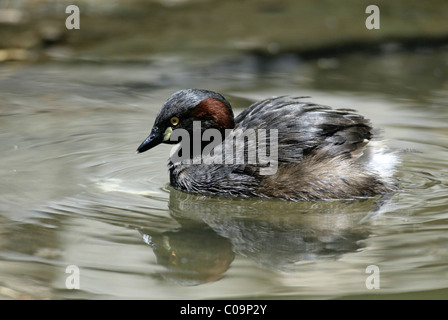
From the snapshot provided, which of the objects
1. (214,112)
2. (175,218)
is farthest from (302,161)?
(175,218)

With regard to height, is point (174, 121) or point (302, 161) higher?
point (174, 121)

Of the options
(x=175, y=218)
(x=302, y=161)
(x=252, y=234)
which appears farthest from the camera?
(x=302, y=161)

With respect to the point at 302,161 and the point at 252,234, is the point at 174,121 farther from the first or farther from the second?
the point at 252,234

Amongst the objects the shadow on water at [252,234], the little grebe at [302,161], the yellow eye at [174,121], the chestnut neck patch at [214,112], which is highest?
the chestnut neck patch at [214,112]

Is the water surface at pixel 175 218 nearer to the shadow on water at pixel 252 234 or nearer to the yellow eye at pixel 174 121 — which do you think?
the shadow on water at pixel 252 234

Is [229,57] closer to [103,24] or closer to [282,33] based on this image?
[282,33]

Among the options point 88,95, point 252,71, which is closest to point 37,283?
point 88,95

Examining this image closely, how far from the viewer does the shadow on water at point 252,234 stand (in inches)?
188

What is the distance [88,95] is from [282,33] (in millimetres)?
3434

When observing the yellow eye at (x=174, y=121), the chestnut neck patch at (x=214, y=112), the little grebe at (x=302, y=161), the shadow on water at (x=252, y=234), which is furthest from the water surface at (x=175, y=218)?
the chestnut neck patch at (x=214, y=112)

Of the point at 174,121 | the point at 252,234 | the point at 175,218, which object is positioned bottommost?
the point at 252,234

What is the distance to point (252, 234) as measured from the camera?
5285 millimetres

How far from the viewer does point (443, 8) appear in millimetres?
11781

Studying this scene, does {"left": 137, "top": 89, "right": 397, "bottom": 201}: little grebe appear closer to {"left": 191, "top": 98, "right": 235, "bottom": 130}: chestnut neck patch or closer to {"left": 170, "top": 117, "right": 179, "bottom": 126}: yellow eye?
{"left": 191, "top": 98, "right": 235, "bottom": 130}: chestnut neck patch
